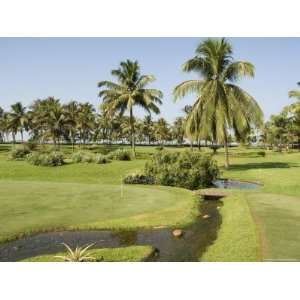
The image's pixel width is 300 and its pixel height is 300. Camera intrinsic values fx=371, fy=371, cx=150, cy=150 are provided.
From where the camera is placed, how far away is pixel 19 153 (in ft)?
129

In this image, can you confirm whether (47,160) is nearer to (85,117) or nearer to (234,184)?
(234,184)

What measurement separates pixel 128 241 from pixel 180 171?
11215 mm

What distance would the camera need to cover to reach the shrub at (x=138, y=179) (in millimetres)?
22516

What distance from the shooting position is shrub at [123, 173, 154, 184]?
22.5 meters

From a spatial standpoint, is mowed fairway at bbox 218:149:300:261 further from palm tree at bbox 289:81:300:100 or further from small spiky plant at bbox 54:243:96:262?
palm tree at bbox 289:81:300:100

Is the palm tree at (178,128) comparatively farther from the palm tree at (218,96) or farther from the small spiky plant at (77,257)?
the small spiky plant at (77,257)

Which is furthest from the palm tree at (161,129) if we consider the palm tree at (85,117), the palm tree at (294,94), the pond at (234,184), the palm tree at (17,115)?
the pond at (234,184)

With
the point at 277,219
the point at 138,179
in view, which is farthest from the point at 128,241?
the point at 138,179

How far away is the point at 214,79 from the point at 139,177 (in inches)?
473

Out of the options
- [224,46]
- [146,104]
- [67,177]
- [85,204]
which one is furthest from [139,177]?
[146,104]

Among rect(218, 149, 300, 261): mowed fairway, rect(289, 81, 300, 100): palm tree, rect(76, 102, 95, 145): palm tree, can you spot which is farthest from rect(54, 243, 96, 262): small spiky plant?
rect(76, 102, 95, 145): palm tree

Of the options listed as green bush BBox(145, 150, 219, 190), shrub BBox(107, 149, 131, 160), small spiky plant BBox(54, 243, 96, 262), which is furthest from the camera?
shrub BBox(107, 149, 131, 160)
